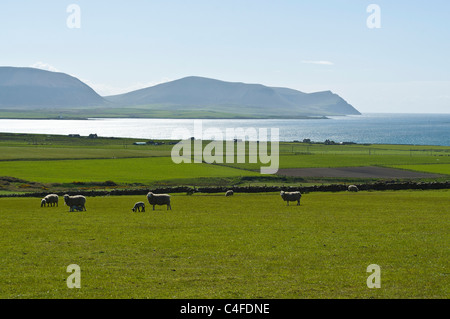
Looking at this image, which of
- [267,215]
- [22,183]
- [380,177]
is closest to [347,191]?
[380,177]

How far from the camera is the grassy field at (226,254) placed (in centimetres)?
1522

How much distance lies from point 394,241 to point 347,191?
37156mm

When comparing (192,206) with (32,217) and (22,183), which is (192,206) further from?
(22,183)

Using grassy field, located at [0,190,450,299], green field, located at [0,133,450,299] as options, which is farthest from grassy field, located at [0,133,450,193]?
grassy field, located at [0,190,450,299]

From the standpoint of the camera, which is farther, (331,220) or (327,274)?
(331,220)

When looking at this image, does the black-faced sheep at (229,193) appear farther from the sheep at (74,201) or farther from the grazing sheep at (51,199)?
the sheep at (74,201)

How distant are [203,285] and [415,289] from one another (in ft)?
20.7

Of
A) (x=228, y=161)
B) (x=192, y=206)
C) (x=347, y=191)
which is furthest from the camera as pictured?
(x=228, y=161)

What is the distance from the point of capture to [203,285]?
15.6 meters

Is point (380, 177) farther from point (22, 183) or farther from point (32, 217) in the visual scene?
point (32, 217)

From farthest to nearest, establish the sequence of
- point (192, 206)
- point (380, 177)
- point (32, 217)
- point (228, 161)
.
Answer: point (228, 161) < point (380, 177) < point (192, 206) < point (32, 217)

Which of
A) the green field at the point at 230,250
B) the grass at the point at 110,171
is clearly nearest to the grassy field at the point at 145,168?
the grass at the point at 110,171

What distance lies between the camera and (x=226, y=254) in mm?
20125

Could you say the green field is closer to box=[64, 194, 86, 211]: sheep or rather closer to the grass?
box=[64, 194, 86, 211]: sheep
